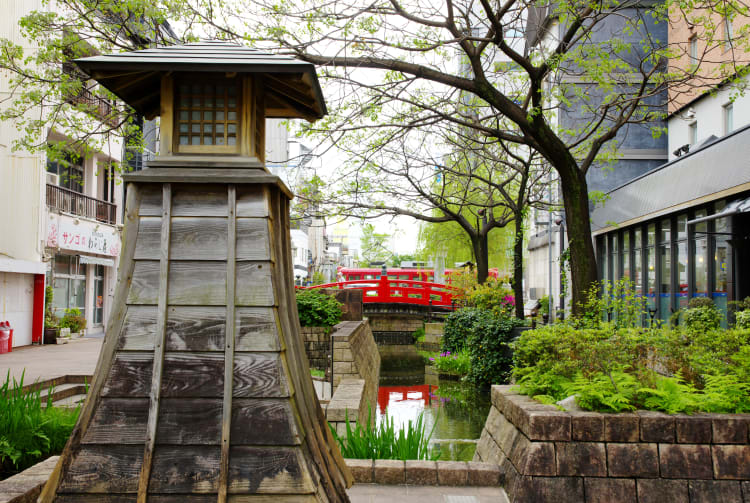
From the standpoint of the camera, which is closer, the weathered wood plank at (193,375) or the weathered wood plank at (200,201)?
the weathered wood plank at (193,375)

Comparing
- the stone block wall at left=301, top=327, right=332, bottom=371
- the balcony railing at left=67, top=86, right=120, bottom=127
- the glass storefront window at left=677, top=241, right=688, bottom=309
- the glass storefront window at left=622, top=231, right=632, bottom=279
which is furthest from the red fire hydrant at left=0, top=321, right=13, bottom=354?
the glass storefront window at left=622, top=231, right=632, bottom=279

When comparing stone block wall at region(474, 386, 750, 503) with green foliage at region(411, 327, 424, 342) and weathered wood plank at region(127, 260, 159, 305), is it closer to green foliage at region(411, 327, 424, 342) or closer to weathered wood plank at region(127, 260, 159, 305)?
weathered wood plank at region(127, 260, 159, 305)

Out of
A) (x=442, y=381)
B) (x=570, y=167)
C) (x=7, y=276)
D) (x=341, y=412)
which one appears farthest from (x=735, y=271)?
(x=7, y=276)

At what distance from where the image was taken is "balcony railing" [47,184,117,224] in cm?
2089

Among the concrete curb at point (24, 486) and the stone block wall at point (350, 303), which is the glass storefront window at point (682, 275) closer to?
the stone block wall at point (350, 303)

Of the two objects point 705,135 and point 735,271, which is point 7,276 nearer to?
point 735,271

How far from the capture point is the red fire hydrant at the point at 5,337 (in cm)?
1655

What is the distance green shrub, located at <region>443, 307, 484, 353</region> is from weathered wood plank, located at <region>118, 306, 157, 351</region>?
1408cm

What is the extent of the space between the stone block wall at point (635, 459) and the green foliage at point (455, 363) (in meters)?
11.6

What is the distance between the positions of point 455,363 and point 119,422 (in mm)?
→ 14855

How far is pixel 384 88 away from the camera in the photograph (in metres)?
10.3

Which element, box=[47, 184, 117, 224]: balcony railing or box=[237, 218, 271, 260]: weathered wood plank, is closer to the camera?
box=[237, 218, 271, 260]: weathered wood plank

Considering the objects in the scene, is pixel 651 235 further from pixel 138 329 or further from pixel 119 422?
pixel 119 422

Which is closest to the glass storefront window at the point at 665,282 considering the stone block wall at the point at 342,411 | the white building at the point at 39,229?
the stone block wall at the point at 342,411
